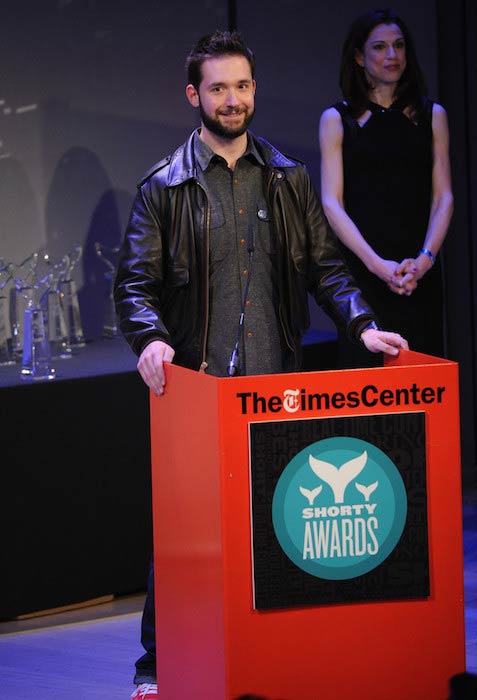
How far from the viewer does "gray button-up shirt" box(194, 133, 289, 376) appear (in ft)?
9.77

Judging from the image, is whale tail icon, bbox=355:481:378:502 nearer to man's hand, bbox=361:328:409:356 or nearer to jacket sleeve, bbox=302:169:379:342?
man's hand, bbox=361:328:409:356

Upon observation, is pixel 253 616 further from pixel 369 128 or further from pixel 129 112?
pixel 129 112

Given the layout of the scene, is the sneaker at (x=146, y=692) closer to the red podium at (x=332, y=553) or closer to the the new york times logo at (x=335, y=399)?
the red podium at (x=332, y=553)

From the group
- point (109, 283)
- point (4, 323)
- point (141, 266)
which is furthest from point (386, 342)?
point (109, 283)

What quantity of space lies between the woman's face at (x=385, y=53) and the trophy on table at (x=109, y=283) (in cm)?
125

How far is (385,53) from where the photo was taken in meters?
4.25

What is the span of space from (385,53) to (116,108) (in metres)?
1.22

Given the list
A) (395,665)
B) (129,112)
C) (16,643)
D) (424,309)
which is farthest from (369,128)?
(395,665)

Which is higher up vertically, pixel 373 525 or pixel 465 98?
pixel 465 98

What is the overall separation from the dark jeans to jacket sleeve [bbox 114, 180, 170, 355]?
69cm

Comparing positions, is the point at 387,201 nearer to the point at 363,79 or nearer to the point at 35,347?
the point at 363,79

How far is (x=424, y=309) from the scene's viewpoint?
172 inches

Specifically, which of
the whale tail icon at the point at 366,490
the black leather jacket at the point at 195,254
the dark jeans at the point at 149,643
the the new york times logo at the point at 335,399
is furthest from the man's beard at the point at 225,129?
the dark jeans at the point at 149,643

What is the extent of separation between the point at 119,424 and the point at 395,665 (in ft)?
6.15
